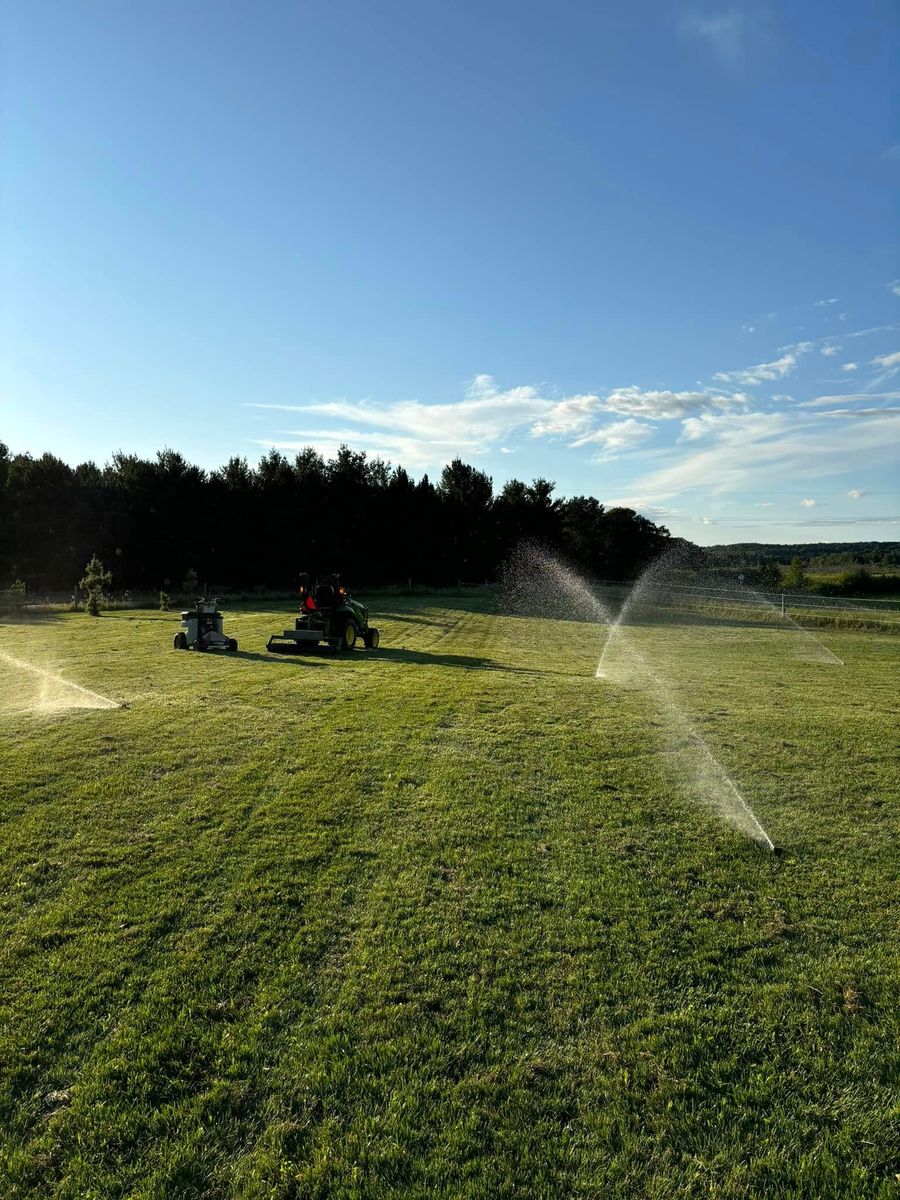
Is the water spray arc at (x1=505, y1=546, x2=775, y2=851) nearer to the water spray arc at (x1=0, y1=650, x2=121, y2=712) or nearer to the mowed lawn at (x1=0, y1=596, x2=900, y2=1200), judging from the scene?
the mowed lawn at (x1=0, y1=596, x2=900, y2=1200)

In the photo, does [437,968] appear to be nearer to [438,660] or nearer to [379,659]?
[379,659]

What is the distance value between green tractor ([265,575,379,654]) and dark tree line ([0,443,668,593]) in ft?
91.3

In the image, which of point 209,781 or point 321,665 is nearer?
point 209,781

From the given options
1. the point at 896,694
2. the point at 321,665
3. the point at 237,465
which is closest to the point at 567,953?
the point at 321,665

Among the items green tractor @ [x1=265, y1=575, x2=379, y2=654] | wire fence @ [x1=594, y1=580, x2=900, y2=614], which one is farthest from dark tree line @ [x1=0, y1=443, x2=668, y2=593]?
green tractor @ [x1=265, y1=575, x2=379, y2=654]

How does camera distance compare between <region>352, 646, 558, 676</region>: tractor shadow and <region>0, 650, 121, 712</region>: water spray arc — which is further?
<region>352, 646, 558, 676</region>: tractor shadow

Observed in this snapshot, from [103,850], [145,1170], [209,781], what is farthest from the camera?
[209,781]

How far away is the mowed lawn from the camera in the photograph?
2982 mm

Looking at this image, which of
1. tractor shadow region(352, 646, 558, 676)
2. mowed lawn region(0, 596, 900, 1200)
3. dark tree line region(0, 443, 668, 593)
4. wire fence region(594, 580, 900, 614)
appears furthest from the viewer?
dark tree line region(0, 443, 668, 593)

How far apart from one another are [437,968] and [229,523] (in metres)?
43.2

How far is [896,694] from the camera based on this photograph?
13.8 m

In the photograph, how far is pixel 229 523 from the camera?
44.2m

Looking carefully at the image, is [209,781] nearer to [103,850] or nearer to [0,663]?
[103,850]

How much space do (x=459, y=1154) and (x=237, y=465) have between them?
160 feet
